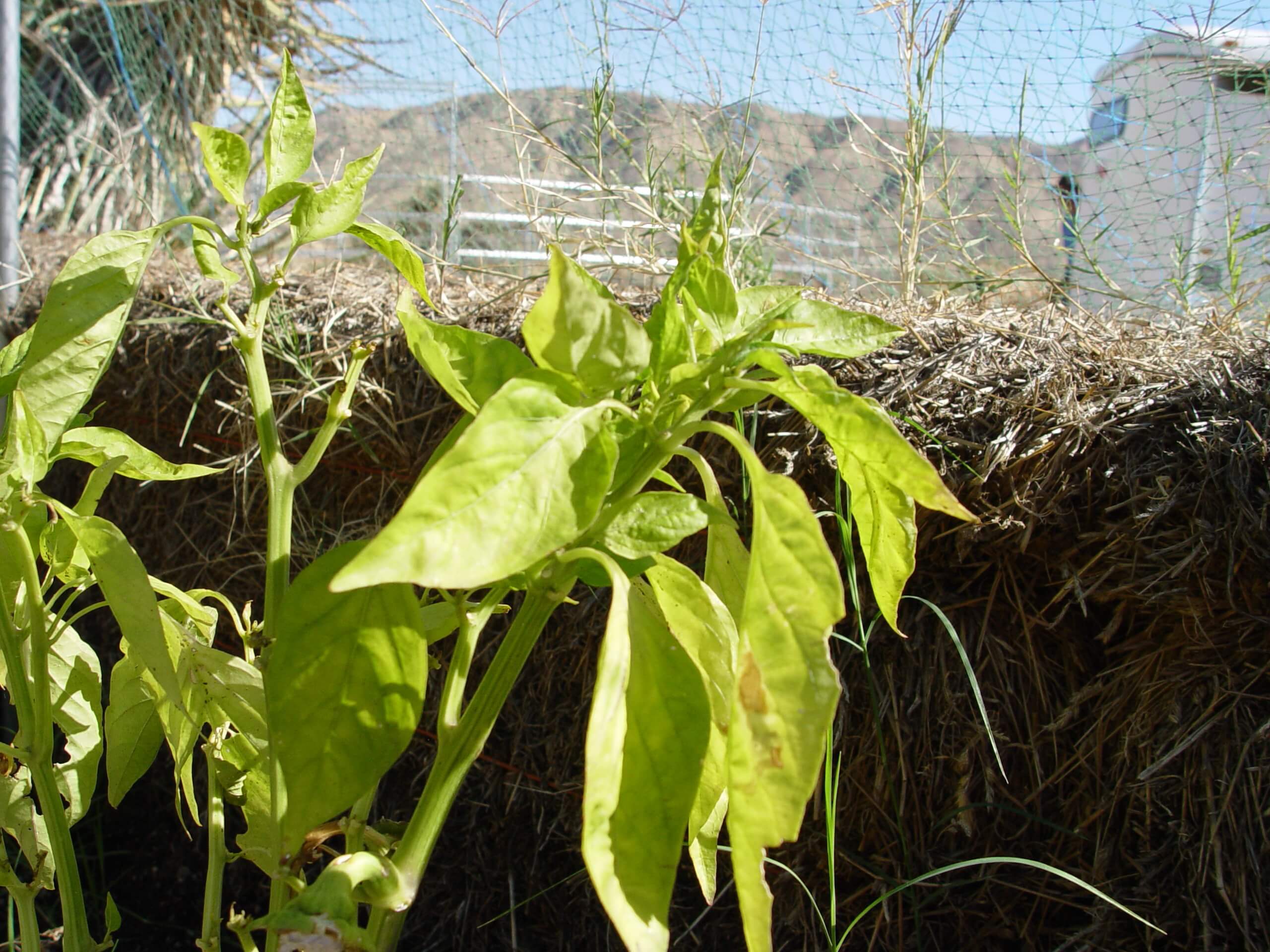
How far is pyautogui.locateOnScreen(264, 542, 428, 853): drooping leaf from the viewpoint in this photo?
15.1 inches

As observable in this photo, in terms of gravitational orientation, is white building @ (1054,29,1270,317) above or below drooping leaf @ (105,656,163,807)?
above

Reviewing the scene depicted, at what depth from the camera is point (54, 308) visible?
0.44 meters

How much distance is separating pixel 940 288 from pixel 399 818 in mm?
1003

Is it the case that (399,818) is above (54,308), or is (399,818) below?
below

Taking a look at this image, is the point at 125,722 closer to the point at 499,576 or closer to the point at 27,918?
the point at 27,918

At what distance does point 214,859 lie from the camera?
562 millimetres

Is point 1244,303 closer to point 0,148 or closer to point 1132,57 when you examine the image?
point 1132,57

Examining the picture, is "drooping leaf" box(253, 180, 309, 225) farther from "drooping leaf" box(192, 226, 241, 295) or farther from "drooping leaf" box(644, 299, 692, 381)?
"drooping leaf" box(644, 299, 692, 381)

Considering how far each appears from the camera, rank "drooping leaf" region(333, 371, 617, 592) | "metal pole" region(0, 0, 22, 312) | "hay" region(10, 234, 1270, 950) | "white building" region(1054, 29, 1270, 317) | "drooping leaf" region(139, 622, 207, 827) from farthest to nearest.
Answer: "metal pole" region(0, 0, 22, 312), "white building" region(1054, 29, 1270, 317), "hay" region(10, 234, 1270, 950), "drooping leaf" region(139, 622, 207, 827), "drooping leaf" region(333, 371, 617, 592)

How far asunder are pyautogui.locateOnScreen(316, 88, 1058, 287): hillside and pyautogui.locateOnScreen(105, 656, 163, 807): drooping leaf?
69 centimetres

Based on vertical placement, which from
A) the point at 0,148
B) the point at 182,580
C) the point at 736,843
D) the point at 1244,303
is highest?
the point at 0,148

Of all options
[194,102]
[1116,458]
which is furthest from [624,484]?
→ [194,102]

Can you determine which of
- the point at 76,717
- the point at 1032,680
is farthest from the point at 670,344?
the point at 1032,680

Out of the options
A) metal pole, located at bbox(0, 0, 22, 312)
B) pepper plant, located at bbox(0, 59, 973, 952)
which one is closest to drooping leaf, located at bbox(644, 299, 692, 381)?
pepper plant, located at bbox(0, 59, 973, 952)
